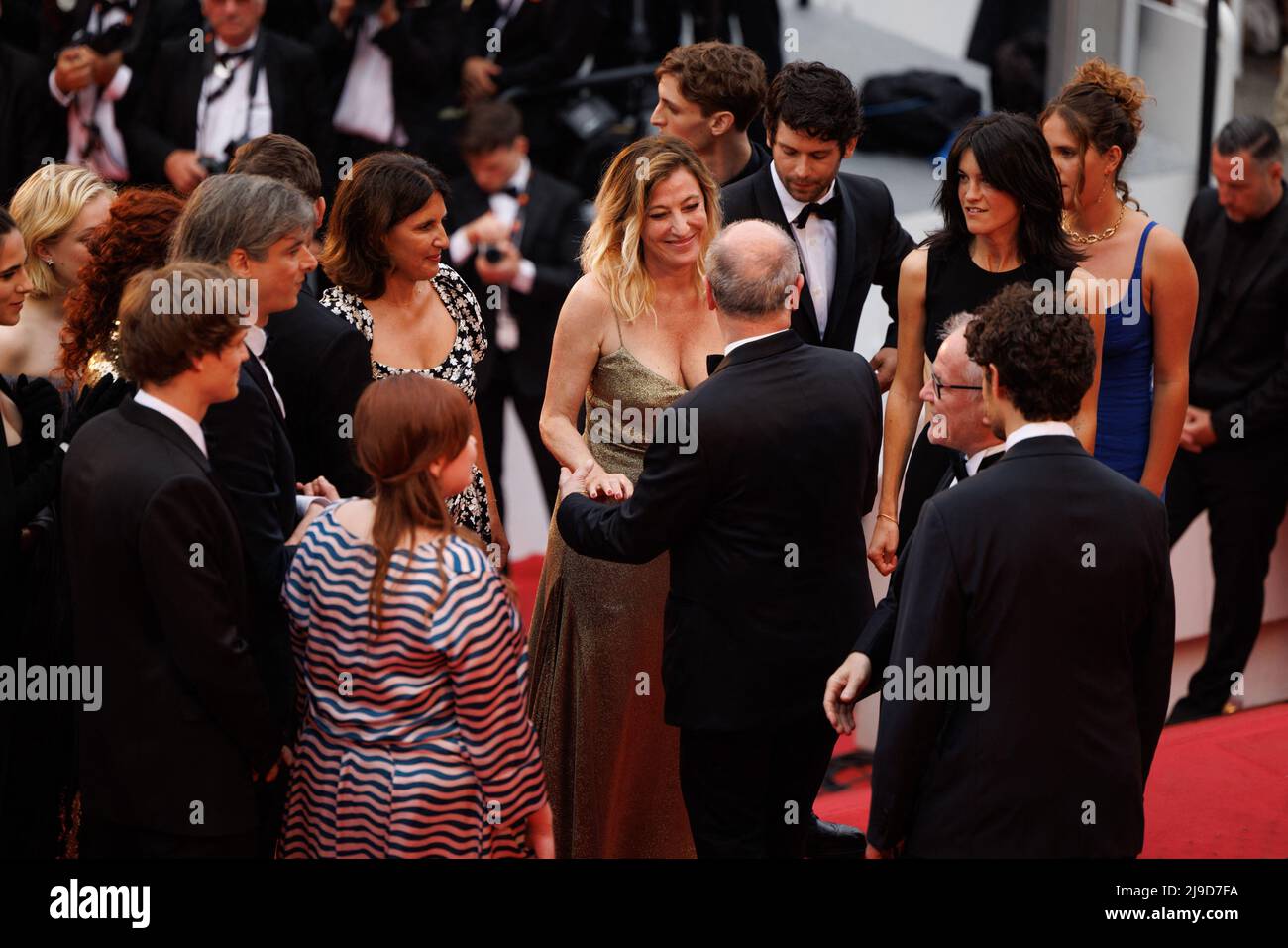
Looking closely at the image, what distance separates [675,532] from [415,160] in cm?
114

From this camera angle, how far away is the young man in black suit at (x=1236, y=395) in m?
4.93

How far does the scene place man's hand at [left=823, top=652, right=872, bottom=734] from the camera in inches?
108

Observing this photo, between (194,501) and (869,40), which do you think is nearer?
(194,501)

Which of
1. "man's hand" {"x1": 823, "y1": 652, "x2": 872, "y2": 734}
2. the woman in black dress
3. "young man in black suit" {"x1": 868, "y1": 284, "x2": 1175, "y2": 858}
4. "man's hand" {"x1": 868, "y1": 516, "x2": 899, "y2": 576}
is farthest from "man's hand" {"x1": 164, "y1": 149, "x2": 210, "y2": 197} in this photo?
"young man in black suit" {"x1": 868, "y1": 284, "x2": 1175, "y2": 858}

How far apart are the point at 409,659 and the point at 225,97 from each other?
3.59m

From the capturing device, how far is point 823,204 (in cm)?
384

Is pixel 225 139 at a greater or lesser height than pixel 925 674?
greater

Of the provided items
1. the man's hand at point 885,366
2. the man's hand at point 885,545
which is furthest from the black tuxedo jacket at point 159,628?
the man's hand at point 885,366

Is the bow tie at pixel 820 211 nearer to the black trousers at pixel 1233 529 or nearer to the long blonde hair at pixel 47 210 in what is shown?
the long blonde hair at pixel 47 210

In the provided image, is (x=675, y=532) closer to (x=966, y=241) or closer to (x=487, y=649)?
(x=487, y=649)

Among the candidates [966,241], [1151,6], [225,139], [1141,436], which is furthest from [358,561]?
[1151,6]

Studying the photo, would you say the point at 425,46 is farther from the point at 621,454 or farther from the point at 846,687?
the point at 846,687

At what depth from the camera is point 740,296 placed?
2918 millimetres

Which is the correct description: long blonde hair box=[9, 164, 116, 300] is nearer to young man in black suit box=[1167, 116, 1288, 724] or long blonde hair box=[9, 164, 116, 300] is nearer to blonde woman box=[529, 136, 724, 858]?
blonde woman box=[529, 136, 724, 858]
